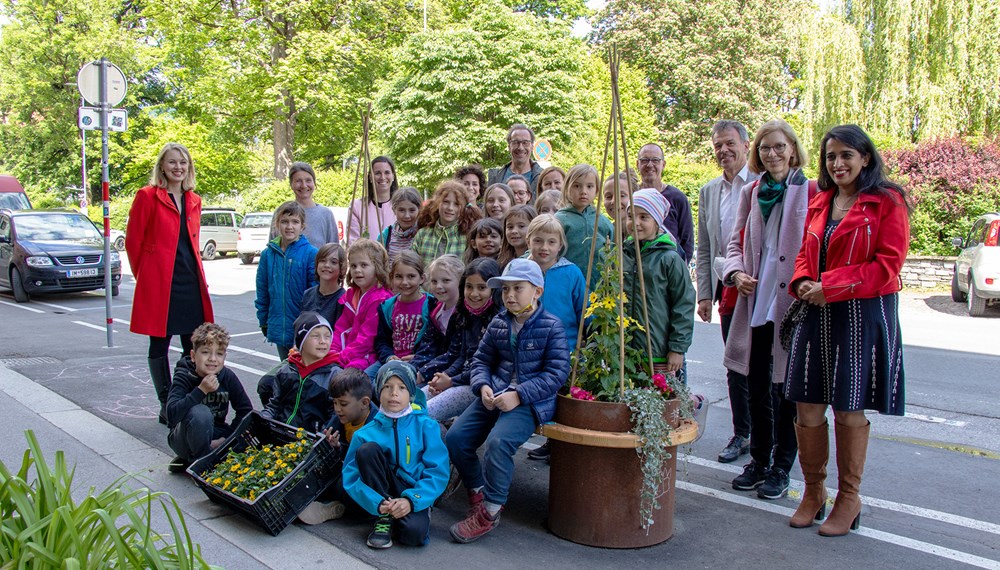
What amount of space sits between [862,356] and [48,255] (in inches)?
610

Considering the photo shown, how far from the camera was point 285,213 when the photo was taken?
608 cm

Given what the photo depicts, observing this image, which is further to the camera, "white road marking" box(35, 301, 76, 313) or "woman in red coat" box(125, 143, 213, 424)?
"white road marking" box(35, 301, 76, 313)

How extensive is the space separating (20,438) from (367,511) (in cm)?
295

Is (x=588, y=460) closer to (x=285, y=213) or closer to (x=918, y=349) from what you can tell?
(x=285, y=213)

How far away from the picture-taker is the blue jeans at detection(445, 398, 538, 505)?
4.08m

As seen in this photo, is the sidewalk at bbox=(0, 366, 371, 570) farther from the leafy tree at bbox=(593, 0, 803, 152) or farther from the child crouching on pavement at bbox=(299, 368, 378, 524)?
the leafy tree at bbox=(593, 0, 803, 152)

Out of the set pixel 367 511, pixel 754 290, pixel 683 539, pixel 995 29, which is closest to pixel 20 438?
pixel 367 511

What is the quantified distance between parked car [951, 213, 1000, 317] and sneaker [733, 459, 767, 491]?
1071cm

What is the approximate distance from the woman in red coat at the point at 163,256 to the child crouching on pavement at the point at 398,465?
2.48m

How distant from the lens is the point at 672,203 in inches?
241

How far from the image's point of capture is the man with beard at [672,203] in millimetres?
6043

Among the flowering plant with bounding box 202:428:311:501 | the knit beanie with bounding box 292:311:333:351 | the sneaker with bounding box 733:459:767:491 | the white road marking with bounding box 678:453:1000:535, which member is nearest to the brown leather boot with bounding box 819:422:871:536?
the white road marking with bounding box 678:453:1000:535

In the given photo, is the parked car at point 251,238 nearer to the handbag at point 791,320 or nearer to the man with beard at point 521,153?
the man with beard at point 521,153

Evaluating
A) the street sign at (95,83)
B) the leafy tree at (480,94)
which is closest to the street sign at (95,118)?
the street sign at (95,83)
